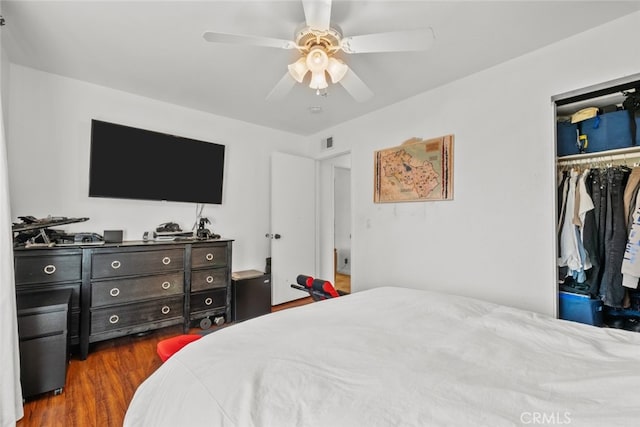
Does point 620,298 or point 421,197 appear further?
point 421,197

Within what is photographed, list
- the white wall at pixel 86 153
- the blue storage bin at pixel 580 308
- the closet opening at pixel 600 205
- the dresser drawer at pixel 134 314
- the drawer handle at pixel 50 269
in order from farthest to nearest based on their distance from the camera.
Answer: the white wall at pixel 86 153
the dresser drawer at pixel 134 314
the drawer handle at pixel 50 269
the blue storage bin at pixel 580 308
the closet opening at pixel 600 205

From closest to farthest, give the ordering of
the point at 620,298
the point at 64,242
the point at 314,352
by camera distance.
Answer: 1. the point at 314,352
2. the point at 620,298
3. the point at 64,242

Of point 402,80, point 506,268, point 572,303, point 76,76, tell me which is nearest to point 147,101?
point 76,76

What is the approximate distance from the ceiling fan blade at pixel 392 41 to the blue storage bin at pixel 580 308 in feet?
6.62

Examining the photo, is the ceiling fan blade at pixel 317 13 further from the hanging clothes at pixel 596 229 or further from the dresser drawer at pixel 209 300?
the dresser drawer at pixel 209 300

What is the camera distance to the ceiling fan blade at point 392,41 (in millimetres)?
1396

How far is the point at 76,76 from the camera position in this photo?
98.7 inches

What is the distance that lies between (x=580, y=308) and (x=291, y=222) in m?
2.95

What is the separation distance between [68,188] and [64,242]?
20.9 inches

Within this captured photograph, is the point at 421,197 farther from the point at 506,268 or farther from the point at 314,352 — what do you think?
the point at 314,352

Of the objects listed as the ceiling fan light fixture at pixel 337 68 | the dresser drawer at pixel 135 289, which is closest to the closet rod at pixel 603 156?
the ceiling fan light fixture at pixel 337 68

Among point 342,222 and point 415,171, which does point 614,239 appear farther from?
point 342,222

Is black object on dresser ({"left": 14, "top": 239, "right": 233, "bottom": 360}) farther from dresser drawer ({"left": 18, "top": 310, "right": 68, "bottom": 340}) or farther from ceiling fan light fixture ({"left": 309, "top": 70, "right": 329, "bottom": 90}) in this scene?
ceiling fan light fixture ({"left": 309, "top": 70, "right": 329, "bottom": 90})

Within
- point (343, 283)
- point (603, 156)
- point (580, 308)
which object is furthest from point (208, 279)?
point (603, 156)
